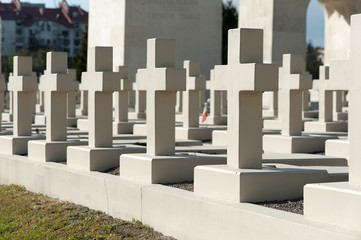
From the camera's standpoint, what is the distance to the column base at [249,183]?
27.6ft

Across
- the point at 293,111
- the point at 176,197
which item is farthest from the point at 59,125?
the point at 176,197

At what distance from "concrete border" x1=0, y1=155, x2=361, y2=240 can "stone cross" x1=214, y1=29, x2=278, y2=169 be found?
71 centimetres

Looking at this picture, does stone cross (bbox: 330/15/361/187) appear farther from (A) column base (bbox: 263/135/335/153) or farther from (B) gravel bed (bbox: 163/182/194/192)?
(A) column base (bbox: 263/135/335/153)

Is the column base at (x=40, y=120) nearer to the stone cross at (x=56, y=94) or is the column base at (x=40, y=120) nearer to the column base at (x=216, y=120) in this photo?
the column base at (x=216, y=120)

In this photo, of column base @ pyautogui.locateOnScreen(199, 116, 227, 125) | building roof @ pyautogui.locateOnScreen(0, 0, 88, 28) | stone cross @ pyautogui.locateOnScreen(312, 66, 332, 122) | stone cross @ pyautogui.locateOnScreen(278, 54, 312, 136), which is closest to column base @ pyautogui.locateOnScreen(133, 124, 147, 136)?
column base @ pyautogui.locateOnScreen(199, 116, 227, 125)

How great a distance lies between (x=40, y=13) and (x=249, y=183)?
408 ft

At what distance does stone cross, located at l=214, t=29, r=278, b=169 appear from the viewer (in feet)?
28.5

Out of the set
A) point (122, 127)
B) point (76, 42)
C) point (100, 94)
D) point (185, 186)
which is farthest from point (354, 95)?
point (76, 42)

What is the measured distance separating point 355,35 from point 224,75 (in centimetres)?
220

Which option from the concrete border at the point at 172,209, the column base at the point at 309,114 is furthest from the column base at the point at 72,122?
the concrete border at the point at 172,209

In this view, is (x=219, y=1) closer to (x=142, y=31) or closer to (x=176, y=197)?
(x=142, y=31)

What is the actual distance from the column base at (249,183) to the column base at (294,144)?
4547 millimetres

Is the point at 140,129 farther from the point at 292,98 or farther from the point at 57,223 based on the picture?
the point at 57,223

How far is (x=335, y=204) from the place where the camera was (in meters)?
7.04
